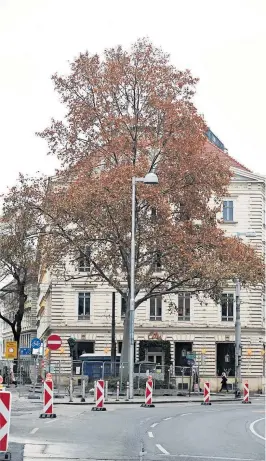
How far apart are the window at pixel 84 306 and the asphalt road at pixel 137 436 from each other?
136ft

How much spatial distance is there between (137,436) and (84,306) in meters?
52.6

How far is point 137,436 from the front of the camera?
2197cm

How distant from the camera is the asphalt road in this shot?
1734 cm

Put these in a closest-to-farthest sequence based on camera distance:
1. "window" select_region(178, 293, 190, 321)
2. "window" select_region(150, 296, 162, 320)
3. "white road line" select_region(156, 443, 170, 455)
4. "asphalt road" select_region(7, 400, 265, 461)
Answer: "asphalt road" select_region(7, 400, 265, 461), "white road line" select_region(156, 443, 170, 455), "window" select_region(150, 296, 162, 320), "window" select_region(178, 293, 190, 321)

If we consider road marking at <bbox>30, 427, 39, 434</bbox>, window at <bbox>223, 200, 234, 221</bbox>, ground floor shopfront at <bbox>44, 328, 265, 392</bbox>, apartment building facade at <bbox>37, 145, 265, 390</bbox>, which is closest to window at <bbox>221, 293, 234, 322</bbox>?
apartment building facade at <bbox>37, 145, 265, 390</bbox>

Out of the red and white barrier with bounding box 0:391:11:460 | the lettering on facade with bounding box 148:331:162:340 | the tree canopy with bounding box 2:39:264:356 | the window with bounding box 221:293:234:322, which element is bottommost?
the red and white barrier with bounding box 0:391:11:460

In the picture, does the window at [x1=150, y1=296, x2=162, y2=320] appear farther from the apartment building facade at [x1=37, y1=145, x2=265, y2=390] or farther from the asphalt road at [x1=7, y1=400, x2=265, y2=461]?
the asphalt road at [x1=7, y1=400, x2=265, y2=461]

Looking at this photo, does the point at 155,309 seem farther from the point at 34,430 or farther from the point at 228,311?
the point at 34,430

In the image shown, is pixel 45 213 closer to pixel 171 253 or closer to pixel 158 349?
pixel 171 253

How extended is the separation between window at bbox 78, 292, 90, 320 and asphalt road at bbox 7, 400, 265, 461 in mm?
41598

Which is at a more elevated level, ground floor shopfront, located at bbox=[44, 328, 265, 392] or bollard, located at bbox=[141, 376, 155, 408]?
ground floor shopfront, located at bbox=[44, 328, 265, 392]

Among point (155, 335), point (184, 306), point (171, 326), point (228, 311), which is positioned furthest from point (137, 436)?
point (228, 311)

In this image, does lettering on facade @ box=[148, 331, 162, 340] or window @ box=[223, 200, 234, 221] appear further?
window @ box=[223, 200, 234, 221]

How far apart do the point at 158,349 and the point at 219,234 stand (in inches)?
967
